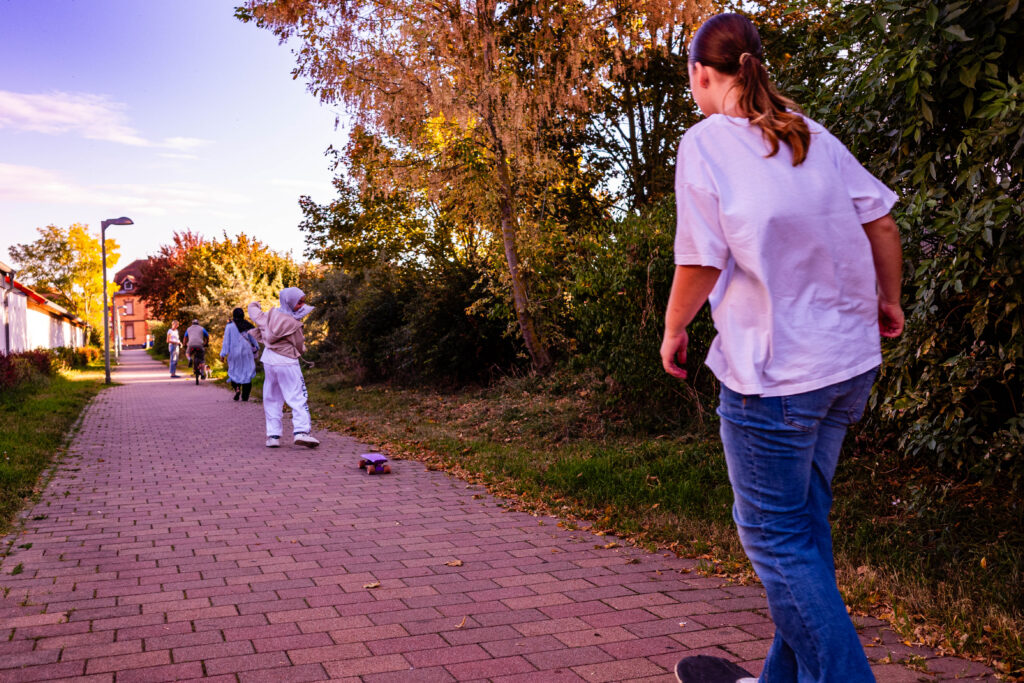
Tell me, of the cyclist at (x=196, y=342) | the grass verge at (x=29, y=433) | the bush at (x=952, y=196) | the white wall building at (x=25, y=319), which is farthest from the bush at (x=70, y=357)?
the bush at (x=952, y=196)

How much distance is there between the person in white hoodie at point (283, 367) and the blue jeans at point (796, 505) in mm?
8515

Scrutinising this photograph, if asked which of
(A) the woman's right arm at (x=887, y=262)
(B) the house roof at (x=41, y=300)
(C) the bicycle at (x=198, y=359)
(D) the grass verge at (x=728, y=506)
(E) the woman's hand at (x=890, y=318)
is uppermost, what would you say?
(B) the house roof at (x=41, y=300)

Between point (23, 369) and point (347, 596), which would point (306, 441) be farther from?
point (23, 369)

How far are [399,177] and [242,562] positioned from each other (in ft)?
28.2

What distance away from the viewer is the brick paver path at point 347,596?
3.34 meters

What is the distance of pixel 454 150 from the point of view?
12805 millimetres

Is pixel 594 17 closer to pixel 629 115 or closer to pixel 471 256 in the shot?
pixel 471 256

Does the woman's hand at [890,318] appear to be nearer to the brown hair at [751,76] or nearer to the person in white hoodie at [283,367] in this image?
the brown hair at [751,76]

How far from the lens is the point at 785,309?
2.19 m

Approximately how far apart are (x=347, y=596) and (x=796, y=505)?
8.90 ft

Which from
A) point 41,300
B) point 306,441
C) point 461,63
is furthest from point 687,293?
point 41,300

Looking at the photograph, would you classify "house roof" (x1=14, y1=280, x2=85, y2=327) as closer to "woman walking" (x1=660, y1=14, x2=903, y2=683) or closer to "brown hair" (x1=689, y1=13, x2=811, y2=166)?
"brown hair" (x1=689, y1=13, x2=811, y2=166)

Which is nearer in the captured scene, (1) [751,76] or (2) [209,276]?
(1) [751,76]

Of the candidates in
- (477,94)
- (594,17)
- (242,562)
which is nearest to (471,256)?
(477,94)
